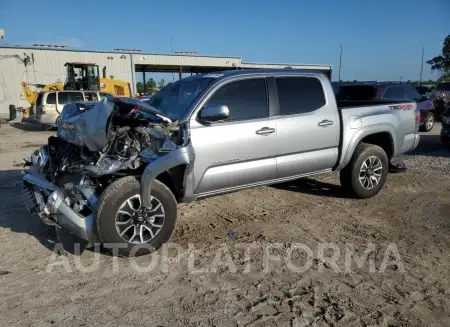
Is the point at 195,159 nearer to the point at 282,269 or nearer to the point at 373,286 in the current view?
the point at 282,269

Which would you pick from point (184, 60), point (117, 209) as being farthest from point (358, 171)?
point (184, 60)

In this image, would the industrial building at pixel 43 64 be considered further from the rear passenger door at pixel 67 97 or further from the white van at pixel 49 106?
the white van at pixel 49 106

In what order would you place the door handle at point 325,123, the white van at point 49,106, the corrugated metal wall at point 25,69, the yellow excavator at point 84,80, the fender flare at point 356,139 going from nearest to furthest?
the door handle at point 325,123
the fender flare at point 356,139
the white van at point 49,106
the yellow excavator at point 84,80
the corrugated metal wall at point 25,69

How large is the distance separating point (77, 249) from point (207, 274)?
1521 millimetres

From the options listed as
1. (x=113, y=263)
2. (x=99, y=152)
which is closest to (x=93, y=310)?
(x=113, y=263)

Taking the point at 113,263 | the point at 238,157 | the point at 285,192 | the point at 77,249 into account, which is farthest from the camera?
the point at 285,192

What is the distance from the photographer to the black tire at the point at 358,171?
536cm

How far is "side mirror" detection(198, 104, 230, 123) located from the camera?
3.90 m

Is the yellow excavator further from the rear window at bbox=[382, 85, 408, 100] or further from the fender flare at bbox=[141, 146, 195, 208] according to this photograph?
the fender flare at bbox=[141, 146, 195, 208]

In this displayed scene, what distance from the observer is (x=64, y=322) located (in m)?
2.73

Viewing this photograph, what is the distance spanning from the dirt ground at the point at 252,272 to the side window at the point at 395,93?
5695 mm

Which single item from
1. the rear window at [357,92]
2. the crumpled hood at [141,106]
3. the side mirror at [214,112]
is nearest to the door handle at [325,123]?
the side mirror at [214,112]

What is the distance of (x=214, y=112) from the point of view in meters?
3.90

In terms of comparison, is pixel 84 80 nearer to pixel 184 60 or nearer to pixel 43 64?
pixel 43 64
